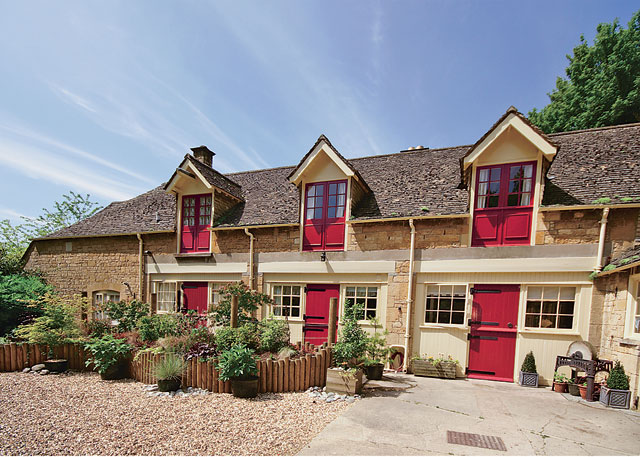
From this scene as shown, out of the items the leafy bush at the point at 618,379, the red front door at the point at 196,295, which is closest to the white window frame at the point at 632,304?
the leafy bush at the point at 618,379

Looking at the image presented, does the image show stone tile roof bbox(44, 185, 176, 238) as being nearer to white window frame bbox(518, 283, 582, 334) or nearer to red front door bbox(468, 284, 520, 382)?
red front door bbox(468, 284, 520, 382)

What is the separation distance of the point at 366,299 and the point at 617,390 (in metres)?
5.61

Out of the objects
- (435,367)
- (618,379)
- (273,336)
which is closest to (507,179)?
(618,379)

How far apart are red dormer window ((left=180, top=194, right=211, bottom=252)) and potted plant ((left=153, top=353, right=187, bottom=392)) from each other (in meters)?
5.32

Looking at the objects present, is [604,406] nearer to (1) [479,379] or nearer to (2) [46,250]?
(1) [479,379]

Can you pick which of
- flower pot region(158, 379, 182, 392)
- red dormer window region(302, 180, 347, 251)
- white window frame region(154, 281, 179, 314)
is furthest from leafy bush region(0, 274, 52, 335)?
red dormer window region(302, 180, 347, 251)

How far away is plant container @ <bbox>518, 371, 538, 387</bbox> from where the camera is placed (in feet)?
24.3

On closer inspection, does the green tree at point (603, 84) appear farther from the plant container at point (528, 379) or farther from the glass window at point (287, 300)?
the glass window at point (287, 300)

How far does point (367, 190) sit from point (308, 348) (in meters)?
5.50

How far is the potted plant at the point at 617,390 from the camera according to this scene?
5.89 metres

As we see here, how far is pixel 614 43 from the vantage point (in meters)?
17.0

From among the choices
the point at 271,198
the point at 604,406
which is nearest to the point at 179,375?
the point at 271,198

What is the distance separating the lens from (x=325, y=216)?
32.2ft

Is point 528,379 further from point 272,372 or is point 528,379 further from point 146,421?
point 146,421
